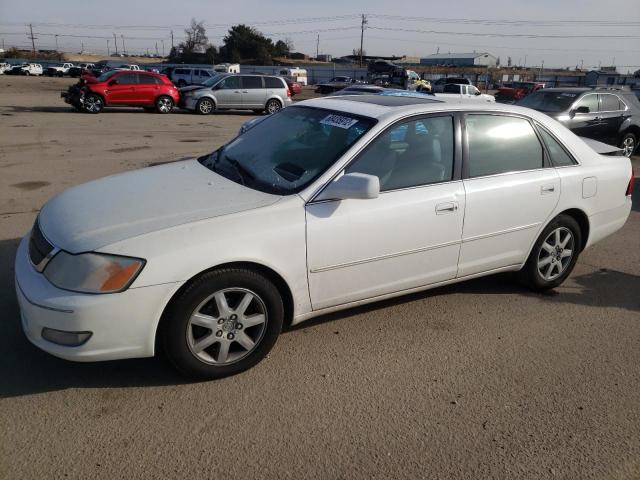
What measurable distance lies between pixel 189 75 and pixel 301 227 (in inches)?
1657

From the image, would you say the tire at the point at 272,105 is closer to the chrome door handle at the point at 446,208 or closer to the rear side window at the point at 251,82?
the rear side window at the point at 251,82

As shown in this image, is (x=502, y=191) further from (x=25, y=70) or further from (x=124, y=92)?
(x=25, y=70)

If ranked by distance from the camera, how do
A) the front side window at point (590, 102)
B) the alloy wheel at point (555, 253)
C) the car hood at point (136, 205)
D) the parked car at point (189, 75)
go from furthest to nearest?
the parked car at point (189, 75) → the front side window at point (590, 102) → the alloy wheel at point (555, 253) → the car hood at point (136, 205)

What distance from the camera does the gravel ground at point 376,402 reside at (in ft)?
8.11

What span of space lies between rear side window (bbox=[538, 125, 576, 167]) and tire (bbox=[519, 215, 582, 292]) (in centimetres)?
43

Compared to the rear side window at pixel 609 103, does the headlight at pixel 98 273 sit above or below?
below

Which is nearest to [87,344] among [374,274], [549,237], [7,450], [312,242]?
[7,450]

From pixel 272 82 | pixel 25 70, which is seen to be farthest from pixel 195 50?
pixel 272 82

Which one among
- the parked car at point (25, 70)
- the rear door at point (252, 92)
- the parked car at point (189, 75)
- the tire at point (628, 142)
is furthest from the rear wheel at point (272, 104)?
the parked car at point (25, 70)

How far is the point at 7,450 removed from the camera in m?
2.46

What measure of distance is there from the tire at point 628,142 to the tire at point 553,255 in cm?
911

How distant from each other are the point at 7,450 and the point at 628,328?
403 centimetres

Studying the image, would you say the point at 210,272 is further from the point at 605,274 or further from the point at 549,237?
the point at 605,274

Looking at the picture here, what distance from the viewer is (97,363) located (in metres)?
3.17
